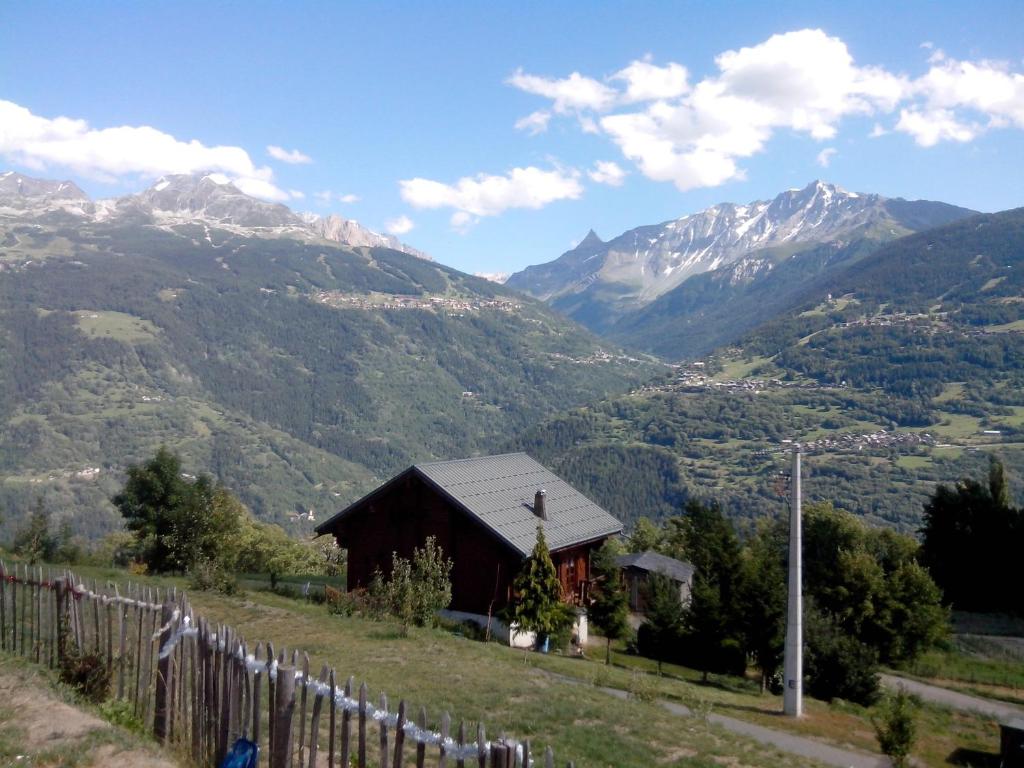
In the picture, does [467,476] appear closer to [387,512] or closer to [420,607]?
[387,512]

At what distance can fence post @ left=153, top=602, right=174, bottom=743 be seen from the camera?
9.45 m

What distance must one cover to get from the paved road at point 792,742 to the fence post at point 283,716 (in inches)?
451

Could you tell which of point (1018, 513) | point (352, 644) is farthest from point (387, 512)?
point (1018, 513)

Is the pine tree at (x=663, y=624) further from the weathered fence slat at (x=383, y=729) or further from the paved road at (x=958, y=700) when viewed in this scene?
the weathered fence slat at (x=383, y=729)

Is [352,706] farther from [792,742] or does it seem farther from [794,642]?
[794,642]

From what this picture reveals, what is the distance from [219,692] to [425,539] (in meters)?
24.7

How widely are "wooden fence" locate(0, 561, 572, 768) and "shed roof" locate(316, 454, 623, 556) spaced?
19.1 meters

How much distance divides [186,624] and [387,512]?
2537cm

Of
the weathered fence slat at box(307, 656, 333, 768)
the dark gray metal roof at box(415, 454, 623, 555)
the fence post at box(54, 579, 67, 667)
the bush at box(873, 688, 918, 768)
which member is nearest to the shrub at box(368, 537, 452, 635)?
the dark gray metal roof at box(415, 454, 623, 555)

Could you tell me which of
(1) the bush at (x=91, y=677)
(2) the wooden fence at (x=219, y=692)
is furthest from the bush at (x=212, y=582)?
(1) the bush at (x=91, y=677)

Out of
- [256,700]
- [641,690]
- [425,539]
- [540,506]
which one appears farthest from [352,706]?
[540,506]

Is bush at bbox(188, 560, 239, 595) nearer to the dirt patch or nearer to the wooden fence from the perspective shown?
the wooden fence

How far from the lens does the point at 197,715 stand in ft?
29.7

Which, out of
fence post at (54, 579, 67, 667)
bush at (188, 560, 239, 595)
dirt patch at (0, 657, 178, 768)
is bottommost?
bush at (188, 560, 239, 595)
